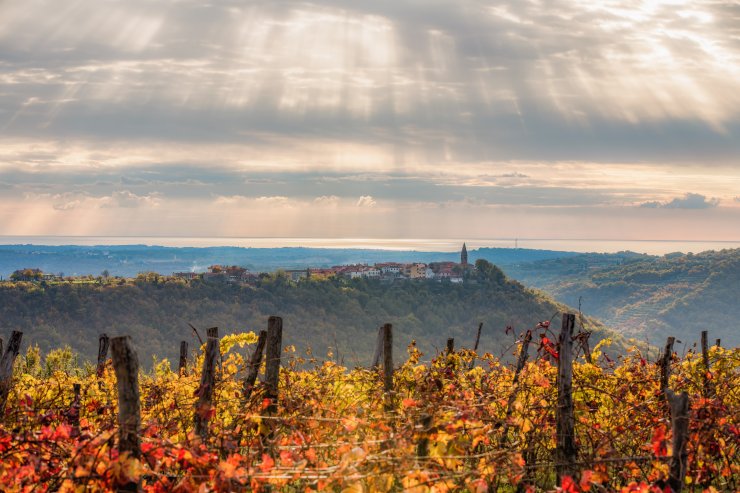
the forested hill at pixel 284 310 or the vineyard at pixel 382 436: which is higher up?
the vineyard at pixel 382 436

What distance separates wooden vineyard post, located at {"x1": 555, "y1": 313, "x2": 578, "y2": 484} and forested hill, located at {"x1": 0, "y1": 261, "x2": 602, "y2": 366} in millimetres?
77106

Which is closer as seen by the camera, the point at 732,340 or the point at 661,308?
the point at 732,340

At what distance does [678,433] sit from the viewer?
456 cm

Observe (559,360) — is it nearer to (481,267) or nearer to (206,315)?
(206,315)

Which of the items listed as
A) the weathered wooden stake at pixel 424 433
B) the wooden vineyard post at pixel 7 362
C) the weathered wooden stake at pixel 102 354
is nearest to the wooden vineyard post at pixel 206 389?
the weathered wooden stake at pixel 424 433

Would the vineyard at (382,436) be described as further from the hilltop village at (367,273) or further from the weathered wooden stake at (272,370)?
the hilltop village at (367,273)

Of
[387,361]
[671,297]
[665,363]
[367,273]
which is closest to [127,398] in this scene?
[387,361]

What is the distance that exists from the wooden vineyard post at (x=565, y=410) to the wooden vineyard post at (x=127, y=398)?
3553 mm

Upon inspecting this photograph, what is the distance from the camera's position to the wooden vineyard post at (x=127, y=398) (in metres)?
4.48

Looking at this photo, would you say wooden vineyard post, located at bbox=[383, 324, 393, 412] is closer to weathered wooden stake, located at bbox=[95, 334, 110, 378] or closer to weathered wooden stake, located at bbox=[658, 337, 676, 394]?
weathered wooden stake, located at bbox=[658, 337, 676, 394]

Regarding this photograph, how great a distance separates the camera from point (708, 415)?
591cm

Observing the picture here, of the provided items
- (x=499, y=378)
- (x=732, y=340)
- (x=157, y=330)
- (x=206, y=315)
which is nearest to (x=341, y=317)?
(x=206, y=315)

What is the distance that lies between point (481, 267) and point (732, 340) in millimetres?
49413

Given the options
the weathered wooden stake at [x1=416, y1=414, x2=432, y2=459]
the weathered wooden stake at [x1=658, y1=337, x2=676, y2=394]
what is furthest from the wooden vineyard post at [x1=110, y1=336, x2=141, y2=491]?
the weathered wooden stake at [x1=658, y1=337, x2=676, y2=394]
